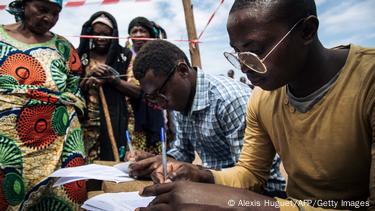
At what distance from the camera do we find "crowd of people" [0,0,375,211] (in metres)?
0.99

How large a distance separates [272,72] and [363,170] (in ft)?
1.34

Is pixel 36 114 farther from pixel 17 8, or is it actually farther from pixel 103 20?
pixel 103 20

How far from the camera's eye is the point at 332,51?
108cm

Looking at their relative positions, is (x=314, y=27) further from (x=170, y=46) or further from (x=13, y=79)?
Answer: (x=13, y=79)

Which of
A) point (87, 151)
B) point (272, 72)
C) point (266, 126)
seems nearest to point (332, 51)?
point (272, 72)

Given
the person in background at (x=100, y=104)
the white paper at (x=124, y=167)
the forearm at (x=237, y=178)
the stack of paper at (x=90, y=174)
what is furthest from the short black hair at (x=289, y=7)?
the person in background at (x=100, y=104)

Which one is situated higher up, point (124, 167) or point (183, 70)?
point (183, 70)

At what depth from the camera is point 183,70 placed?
1.91 m

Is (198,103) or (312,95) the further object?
(198,103)

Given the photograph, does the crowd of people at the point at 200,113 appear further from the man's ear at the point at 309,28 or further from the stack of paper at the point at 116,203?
the stack of paper at the point at 116,203

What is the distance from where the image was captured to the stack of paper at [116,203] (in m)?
1.04

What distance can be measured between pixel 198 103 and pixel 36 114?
1017 mm

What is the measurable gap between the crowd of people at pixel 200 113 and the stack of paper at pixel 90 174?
90mm

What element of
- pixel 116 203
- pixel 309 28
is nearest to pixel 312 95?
pixel 309 28
